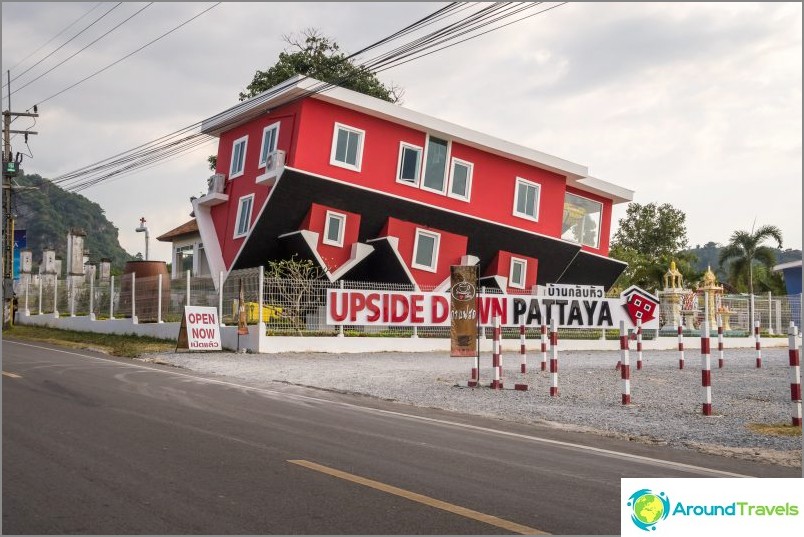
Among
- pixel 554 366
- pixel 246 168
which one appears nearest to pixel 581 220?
pixel 246 168

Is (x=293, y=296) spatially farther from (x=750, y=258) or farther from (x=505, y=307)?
(x=750, y=258)

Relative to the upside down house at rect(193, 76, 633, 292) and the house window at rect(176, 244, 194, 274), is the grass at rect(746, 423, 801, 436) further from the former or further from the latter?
Answer: the house window at rect(176, 244, 194, 274)

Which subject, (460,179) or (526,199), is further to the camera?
(526,199)

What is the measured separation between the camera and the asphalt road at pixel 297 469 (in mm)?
5355

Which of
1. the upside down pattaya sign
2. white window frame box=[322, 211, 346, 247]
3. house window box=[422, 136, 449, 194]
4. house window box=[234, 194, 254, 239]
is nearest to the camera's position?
the upside down pattaya sign

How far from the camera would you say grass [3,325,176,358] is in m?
23.9

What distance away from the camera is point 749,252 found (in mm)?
54156

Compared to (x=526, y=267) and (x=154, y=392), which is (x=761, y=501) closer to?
(x=154, y=392)

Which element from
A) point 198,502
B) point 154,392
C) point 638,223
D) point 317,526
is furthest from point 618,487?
point 638,223

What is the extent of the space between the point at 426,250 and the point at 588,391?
58.1 feet

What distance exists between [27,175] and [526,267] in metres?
89.8

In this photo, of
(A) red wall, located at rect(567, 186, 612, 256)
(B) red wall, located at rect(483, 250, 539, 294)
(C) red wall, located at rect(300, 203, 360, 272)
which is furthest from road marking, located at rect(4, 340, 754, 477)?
(A) red wall, located at rect(567, 186, 612, 256)

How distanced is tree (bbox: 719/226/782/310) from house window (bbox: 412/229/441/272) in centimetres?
2992

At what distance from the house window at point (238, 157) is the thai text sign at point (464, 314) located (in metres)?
18.3
